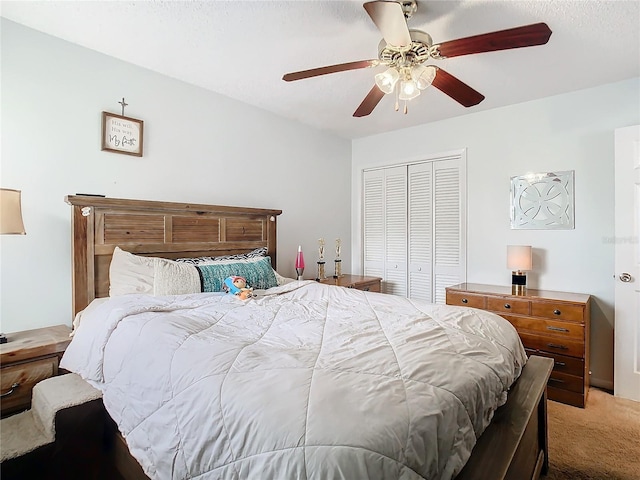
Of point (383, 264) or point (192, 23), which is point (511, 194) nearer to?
point (383, 264)

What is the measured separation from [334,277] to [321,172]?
1215 millimetres

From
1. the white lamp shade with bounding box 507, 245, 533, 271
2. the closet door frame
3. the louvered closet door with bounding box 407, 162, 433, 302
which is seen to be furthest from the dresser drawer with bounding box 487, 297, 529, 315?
the louvered closet door with bounding box 407, 162, 433, 302

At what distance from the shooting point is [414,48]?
1.75 m

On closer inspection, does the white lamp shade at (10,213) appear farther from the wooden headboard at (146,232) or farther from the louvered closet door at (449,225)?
the louvered closet door at (449,225)

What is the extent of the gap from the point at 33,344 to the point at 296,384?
1.69 m

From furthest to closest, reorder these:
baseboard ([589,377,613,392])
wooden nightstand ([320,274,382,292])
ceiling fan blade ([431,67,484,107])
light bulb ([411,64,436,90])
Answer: wooden nightstand ([320,274,382,292]), baseboard ([589,377,613,392]), ceiling fan blade ([431,67,484,107]), light bulb ([411,64,436,90])

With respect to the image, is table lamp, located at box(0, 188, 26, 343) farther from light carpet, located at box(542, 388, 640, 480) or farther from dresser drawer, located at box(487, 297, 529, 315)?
dresser drawer, located at box(487, 297, 529, 315)

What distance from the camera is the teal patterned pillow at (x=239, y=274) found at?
2379 millimetres

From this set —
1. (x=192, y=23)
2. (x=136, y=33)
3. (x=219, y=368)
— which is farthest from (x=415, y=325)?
(x=136, y=33)

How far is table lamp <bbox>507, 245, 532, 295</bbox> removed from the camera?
2.96 meters

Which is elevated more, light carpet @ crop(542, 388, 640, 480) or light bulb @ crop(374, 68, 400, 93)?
light bulb @ crop(374, 68, 400, 93)

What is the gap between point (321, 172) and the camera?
408cm

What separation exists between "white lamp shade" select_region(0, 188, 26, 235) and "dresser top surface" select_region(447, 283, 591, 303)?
3.14 meters

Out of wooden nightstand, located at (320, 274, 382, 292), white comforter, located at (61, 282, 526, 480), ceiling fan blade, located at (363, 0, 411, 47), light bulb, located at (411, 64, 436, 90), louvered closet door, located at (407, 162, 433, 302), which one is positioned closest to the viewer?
white comforter, located at (61, 282, 526, 480)
